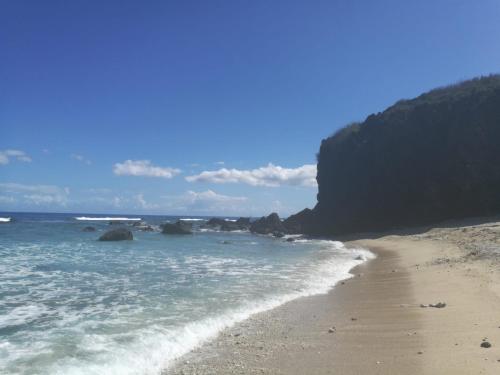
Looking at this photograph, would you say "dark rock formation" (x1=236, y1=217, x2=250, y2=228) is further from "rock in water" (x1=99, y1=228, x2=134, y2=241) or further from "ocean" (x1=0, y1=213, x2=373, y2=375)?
"ocean" (x1=0, y1=213, x2=373, y2=375)

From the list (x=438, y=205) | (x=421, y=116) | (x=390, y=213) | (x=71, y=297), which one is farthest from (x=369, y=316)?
(x=421, y=116)

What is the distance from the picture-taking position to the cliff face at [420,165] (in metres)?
45.8

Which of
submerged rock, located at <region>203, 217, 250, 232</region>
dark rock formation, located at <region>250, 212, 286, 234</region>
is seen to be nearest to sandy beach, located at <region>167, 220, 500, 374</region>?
dark rock formation, located at <region>250, 212, 286, 234</region>

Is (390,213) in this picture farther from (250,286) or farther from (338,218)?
(250,286)

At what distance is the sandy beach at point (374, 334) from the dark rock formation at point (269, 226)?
57373 mm

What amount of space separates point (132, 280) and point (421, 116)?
152ft

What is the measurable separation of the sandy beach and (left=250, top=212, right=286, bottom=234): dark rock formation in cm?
5737

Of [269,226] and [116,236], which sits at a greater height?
[269,226]

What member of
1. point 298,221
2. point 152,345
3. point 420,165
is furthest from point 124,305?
point 298,221

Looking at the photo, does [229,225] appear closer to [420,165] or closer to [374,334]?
[420,165]

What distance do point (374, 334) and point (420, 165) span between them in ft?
150

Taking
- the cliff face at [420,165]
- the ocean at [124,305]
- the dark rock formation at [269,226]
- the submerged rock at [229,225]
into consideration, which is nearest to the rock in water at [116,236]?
the ocean at [124,305]

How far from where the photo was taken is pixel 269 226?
245ft

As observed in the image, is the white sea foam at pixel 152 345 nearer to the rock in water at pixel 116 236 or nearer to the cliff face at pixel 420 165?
the rock in water at pixel 116 236
